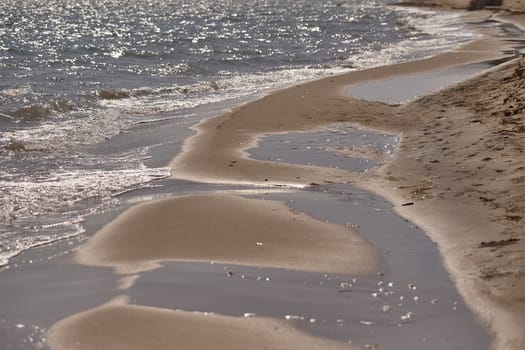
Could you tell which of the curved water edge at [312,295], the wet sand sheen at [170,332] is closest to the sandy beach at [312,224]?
the wet sand sheen at [170,332]

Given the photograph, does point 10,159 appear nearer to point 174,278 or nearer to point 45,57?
point 174,278

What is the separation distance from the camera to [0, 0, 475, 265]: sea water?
1009 cm

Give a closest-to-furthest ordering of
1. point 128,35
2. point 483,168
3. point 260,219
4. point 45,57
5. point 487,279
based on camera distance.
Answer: point 487,279 < point 260,219 < point 483,168 < point 45,57 < point 128,35

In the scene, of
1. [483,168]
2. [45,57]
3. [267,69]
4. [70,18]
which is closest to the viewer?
[483,168]

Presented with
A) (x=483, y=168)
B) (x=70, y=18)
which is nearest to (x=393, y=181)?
(x=483, y=168)

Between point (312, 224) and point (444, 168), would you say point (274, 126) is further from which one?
point (312, 224)

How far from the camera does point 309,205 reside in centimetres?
938

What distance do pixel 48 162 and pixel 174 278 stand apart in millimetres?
5978

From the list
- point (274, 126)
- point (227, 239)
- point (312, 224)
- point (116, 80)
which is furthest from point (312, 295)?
point (116, 80)

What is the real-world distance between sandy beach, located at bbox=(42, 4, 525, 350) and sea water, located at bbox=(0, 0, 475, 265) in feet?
2.88

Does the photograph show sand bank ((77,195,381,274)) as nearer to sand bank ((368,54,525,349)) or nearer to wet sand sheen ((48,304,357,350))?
sand bank ((368,54,525,349))

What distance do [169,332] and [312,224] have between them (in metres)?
3.07

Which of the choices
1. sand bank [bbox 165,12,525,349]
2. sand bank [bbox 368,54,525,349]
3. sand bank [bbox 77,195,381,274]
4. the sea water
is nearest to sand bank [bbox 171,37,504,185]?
sand bank [bbox 165,12,525,349]

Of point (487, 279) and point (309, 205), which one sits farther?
point (309, 205)
